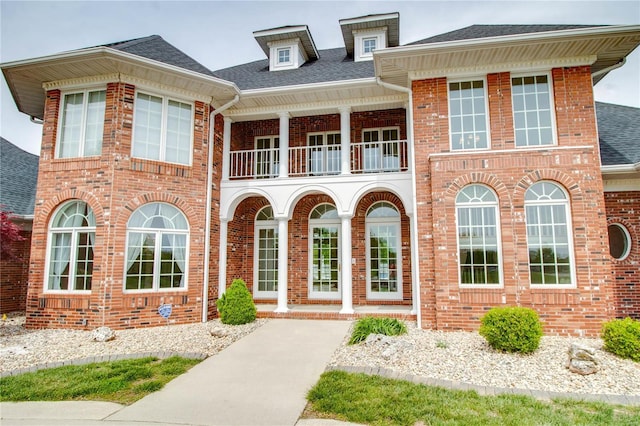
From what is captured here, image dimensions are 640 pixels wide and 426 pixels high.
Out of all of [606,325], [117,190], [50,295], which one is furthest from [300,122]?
[606,325]

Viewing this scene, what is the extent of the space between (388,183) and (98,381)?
691 centimetres

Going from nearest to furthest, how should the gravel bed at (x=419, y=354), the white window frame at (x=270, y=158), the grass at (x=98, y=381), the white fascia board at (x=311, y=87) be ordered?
the grass at (x=98, y=381) < the gravel bed at (x=419, y=354) < the white fascia board at (x=311, y=87) < the white window frame at (x=270, y=158)

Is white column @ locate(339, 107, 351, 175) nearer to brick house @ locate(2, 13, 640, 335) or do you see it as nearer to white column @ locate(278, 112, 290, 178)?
brick house @ locate(2, 13, 640, 335)

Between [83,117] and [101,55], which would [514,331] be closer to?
[101,55]

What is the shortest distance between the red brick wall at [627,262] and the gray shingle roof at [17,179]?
49.8ft

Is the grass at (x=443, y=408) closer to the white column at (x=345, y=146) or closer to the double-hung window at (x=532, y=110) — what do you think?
the double-hung window at (x=532, y=110)

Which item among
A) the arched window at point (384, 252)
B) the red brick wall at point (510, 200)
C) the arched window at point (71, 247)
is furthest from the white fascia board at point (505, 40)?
the arched window at point (71, 247)

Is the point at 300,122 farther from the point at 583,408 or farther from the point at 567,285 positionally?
the point at 583,408

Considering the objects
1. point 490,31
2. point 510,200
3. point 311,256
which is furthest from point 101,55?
point 510,200

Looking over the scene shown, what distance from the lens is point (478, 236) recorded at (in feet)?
25.3

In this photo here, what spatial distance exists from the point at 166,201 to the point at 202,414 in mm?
5830

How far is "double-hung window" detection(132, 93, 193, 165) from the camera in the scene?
8.77 metres

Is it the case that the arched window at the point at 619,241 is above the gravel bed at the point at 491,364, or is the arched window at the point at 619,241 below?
above

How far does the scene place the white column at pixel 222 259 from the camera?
32.0 feet
